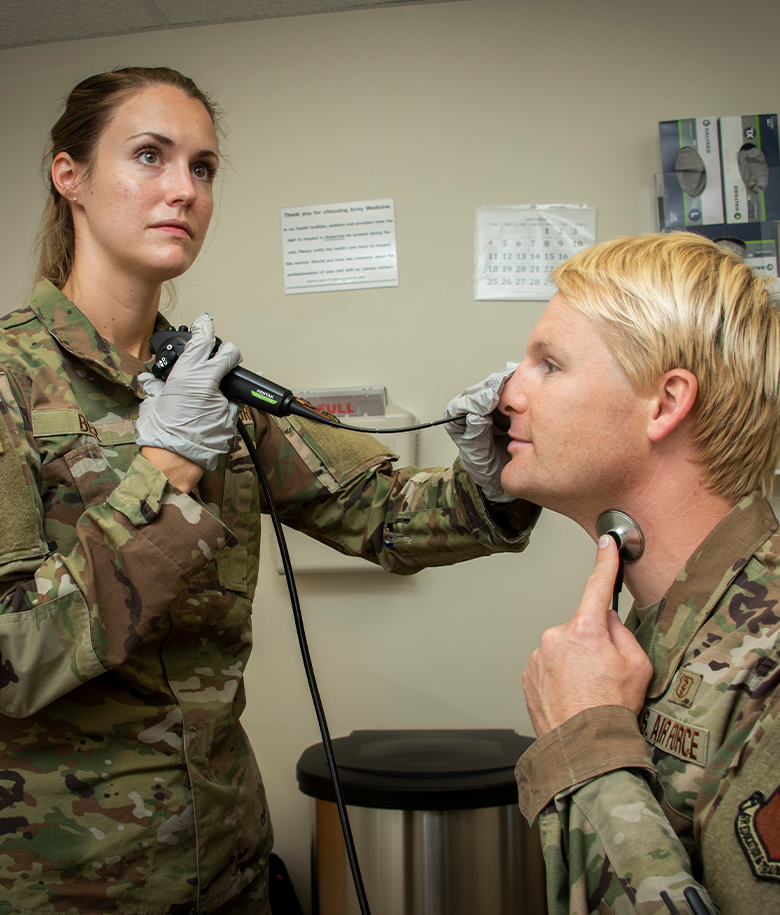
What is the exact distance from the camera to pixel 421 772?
1.46m

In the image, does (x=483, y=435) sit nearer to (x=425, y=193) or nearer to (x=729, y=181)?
(x=425, y=193)

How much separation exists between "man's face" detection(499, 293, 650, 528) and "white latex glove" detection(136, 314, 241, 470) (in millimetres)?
397

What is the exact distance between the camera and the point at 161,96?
3.91 ft

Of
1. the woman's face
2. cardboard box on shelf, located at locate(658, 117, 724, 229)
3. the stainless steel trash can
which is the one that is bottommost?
the stainless steel trash can

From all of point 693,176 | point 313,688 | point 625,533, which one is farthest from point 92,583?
point 693,176

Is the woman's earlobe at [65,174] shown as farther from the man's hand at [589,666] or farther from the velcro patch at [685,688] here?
the velcro patch at [685,688]

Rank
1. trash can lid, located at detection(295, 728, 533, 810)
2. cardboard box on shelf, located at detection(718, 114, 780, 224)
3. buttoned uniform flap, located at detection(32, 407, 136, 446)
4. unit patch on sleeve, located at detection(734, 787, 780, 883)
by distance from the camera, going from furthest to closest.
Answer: cardboard box on shelf, located at detection(718, 114, 780, 224), trash can lid, located at detection(295, 728, 533, 810), buttoned uniform flap, located at detection(32, 407, 136, 446), unit patch on sleeve, located at detection(734, 787, 780, 883)

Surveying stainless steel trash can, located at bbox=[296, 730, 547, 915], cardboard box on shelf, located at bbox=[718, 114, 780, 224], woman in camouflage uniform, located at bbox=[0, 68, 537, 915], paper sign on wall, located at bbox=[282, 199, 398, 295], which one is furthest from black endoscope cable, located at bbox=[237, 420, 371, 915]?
cardboard box on shelf, located at bbox=[718, 114, 780, 224]

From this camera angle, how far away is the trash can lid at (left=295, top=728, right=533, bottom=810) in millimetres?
1407

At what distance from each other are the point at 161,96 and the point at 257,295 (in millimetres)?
870

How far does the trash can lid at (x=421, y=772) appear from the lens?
1407mm

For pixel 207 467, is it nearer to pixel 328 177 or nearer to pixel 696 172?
pixel 328 177

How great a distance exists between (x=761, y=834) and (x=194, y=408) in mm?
773

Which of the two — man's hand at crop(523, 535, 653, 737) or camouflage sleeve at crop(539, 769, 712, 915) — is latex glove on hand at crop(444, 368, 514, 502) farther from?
camouflage sleeve at crop(539, 769, 712, 915)
